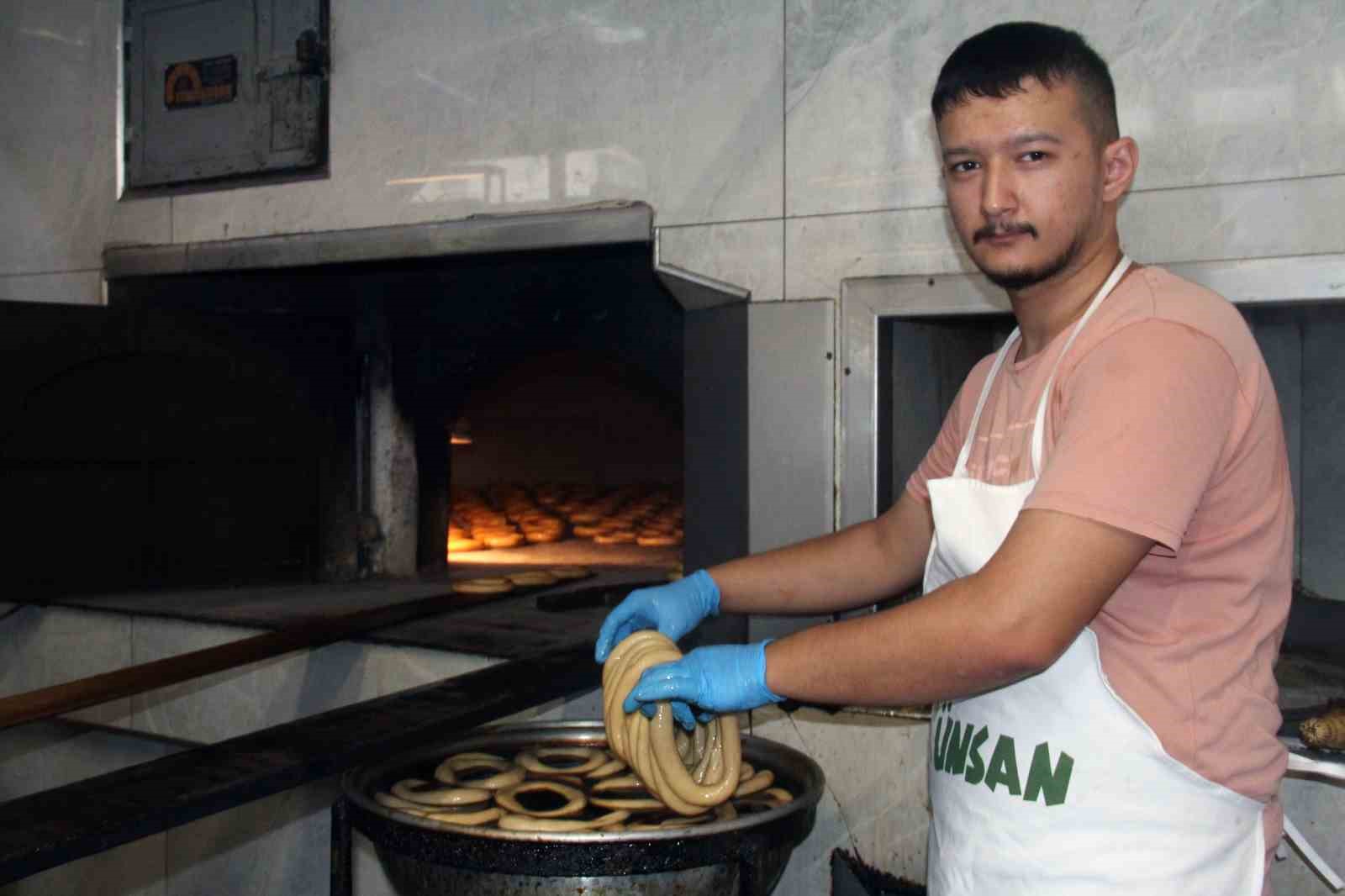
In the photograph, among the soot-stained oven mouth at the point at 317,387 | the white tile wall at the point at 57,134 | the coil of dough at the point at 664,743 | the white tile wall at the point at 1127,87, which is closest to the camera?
the coil of dough at the point at 664,743

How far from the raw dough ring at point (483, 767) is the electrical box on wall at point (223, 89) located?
2074 mm

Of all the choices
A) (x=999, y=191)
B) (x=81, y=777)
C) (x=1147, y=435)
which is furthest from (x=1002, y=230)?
(x=81, y=777)

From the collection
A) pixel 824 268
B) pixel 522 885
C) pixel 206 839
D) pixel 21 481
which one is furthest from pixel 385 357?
pixel 522 885

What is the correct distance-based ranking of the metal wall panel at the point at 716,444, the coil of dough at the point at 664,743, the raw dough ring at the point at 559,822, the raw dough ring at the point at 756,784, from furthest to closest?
the metal wall panel at the point at 716,444 → the raw dough ring at the point at 756,784 → the raw dough ring at the point at 559,822 → the coil of dough at the point at 664,743

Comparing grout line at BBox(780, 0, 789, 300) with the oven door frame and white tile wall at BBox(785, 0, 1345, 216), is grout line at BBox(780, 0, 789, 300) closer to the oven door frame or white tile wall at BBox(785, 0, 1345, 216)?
white tile wall at BBox(785, 0, 1345, 216)

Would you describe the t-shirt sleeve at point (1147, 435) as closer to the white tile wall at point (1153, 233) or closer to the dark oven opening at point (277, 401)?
the white tile wall at point (1153, 233)

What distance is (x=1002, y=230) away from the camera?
145 centimetres

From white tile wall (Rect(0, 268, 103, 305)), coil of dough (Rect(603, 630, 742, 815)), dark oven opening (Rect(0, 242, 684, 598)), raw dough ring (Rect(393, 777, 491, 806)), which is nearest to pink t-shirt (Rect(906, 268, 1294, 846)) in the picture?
coil of dough (Rect(603, 630, 742, 815))

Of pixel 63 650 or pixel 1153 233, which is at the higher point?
pixel 1153 233

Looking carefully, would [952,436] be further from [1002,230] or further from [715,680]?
[715,680]

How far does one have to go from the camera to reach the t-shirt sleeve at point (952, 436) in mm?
1759

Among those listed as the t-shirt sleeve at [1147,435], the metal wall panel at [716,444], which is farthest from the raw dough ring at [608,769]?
the t-shirt sleeve at [1147,435]

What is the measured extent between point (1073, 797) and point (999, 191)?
712mm

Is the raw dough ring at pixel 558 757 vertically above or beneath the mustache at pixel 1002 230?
beneath
